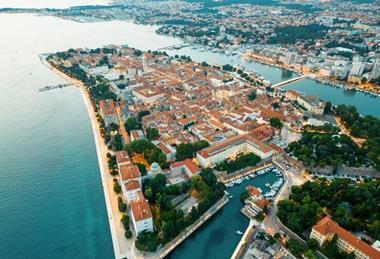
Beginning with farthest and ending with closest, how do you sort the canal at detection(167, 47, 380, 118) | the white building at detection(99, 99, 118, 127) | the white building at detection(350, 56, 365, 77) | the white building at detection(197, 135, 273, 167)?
the white building at detection(350, 56, 365, 77), the canal at detection(167, 47, 380, 118), the white building at detection(99, 99, 118, 127), the white building at detection(197, 135, 273, 167)

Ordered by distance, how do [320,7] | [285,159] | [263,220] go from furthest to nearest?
1. [320,7]
2. [285,159]
3. [263,220]

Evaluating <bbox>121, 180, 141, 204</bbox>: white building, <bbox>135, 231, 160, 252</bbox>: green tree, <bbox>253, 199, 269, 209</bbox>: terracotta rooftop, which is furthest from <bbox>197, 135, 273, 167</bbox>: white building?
<bbox>135, 231, 160, 252</bbox>: green tree

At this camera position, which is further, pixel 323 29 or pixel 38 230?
pixel 323 29

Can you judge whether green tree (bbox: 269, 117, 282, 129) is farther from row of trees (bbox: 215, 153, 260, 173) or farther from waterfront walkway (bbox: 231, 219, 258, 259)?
waterfront walkway (bbox: 231, 219, 258, 259)

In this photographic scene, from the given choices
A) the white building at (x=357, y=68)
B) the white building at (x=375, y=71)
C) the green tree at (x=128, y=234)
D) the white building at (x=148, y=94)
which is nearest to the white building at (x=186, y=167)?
the green tree at (x=128, y=234)

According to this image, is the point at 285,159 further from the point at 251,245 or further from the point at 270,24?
the point at 270,24

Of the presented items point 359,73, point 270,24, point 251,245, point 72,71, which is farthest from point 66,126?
point 270,24

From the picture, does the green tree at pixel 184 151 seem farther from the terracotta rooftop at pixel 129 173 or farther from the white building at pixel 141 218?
the white building at pixel 141 218
